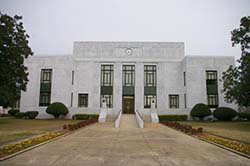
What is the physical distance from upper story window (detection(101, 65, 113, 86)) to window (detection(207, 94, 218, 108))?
1505 centimetres

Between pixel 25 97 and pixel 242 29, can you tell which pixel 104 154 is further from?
pixel 25 97

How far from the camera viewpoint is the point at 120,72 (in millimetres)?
35156

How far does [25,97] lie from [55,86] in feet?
16.5

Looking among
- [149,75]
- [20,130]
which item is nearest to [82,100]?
[149,75]

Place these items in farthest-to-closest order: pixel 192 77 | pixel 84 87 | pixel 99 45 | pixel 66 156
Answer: pixel 99 45 → pixel 84 87 → pixel 192 77 → pixel 66 156

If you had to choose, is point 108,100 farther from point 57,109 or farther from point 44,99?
point 44,99

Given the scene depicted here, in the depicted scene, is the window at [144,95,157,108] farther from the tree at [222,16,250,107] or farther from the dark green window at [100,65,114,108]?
the tree at [222,16,250,107]

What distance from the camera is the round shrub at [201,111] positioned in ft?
95.6

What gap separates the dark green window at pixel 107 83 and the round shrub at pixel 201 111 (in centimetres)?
1257

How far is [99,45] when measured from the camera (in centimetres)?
3681

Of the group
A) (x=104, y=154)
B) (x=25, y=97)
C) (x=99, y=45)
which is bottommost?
(x=104, y=154)

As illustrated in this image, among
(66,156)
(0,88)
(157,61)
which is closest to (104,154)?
(66,156)

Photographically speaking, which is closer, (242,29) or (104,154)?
(104,154)

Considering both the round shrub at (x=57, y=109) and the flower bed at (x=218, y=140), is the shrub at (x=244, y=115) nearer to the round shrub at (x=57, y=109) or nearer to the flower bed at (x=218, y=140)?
the flower bed at (x=218, y=140)
